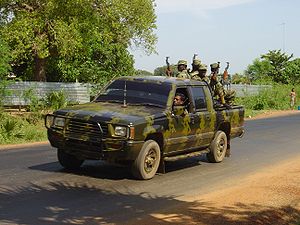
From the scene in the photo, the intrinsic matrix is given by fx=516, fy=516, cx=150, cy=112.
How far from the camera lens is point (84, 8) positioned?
77.3 ft

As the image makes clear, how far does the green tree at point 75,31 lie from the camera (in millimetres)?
23016

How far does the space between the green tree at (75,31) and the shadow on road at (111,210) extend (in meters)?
15.9

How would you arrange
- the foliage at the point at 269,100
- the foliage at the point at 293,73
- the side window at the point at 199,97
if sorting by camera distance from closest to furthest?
1. the side window at the point at 199,97
2. the foliage at the point at 269,100
3. the foliage at the point at 293,73

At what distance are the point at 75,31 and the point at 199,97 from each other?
13.6 m

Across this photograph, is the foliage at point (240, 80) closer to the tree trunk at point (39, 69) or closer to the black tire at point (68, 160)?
the tree trunk at point (39, 69)

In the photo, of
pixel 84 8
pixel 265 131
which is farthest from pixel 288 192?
pixel 84 8

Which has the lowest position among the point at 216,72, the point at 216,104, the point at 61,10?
the point at 216,104

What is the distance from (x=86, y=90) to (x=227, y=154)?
18.0m

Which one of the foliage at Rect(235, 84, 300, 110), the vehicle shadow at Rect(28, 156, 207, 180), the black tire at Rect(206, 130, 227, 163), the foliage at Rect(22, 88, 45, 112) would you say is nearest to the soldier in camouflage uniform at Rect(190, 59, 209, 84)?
the black tire at Rect(206, 130, 227, 163)

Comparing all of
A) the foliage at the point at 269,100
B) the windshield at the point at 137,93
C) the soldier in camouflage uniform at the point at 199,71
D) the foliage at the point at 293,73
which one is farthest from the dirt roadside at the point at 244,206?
the foliage at the point at 293,73

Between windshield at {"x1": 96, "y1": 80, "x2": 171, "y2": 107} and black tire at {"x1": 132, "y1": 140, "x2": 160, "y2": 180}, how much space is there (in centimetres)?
98

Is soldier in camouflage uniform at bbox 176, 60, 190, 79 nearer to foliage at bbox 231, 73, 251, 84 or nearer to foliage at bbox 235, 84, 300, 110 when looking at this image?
foliage at bbox 235, 84, 300, 110

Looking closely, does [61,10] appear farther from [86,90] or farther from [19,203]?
[19,203]


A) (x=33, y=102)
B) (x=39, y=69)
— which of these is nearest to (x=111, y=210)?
(x=33, y=102)
